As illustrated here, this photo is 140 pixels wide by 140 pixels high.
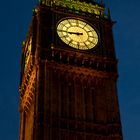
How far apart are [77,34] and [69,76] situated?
4428 millimetres

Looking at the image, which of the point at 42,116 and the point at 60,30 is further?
the point at 60,30

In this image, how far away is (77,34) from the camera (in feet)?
138

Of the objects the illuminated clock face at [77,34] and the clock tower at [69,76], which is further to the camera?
the illuminated clock face at [77,34]

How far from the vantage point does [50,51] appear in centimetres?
4019

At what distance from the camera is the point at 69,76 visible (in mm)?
39531

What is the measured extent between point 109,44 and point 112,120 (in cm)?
821

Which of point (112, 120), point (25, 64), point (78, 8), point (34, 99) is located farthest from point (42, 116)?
point (78, 8)

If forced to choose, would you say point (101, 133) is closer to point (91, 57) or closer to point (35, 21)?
point (91, 57)

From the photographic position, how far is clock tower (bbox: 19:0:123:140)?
3638cm

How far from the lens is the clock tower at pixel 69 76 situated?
36.4 m

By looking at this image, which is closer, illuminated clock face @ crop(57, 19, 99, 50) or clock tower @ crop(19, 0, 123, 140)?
clock tower @ crop(19, 0, 123, 140)

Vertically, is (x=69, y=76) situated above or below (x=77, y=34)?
below

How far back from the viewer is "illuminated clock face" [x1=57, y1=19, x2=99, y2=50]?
Result: 41438mm

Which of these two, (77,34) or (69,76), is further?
(77,34)
